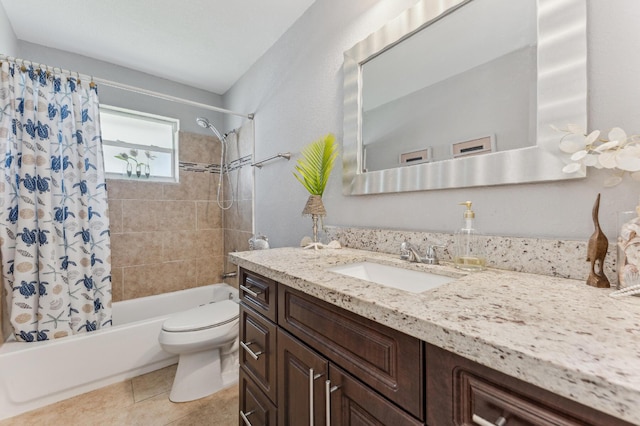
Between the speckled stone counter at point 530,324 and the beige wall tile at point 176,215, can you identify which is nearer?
the speckled stone counter at point 530,324

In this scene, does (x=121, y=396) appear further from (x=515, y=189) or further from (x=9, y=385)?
(x=515, y=189)

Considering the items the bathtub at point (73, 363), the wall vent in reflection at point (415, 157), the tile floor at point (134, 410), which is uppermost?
the wall vent in reflection at point (415, 157)

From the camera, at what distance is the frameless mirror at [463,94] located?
0.77 metres

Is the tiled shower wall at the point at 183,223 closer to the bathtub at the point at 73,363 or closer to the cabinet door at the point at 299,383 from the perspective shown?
the bathtub at the point at 73,363

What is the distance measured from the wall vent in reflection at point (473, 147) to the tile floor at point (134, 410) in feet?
5.69

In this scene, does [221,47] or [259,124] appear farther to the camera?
[259,124]

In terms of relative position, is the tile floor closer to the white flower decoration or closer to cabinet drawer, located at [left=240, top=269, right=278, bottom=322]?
cabinet drawer, located at [left=240, top=269, right=278, bottom=322]

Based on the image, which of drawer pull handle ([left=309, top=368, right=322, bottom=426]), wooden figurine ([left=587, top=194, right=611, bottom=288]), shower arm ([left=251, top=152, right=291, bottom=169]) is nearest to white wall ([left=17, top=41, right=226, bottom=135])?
shower arm ([left=251, top=152, right=291, bottom=169])

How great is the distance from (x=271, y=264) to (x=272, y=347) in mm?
283

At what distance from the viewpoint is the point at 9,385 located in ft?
4.80

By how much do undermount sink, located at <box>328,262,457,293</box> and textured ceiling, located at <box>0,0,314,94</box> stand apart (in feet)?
5.45

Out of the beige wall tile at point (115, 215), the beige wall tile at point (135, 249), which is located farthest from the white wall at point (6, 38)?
the beige wall tile at point (135, 249)

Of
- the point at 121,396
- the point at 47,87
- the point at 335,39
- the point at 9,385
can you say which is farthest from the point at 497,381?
the point at 47,87

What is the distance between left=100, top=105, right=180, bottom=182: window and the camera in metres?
2.38
